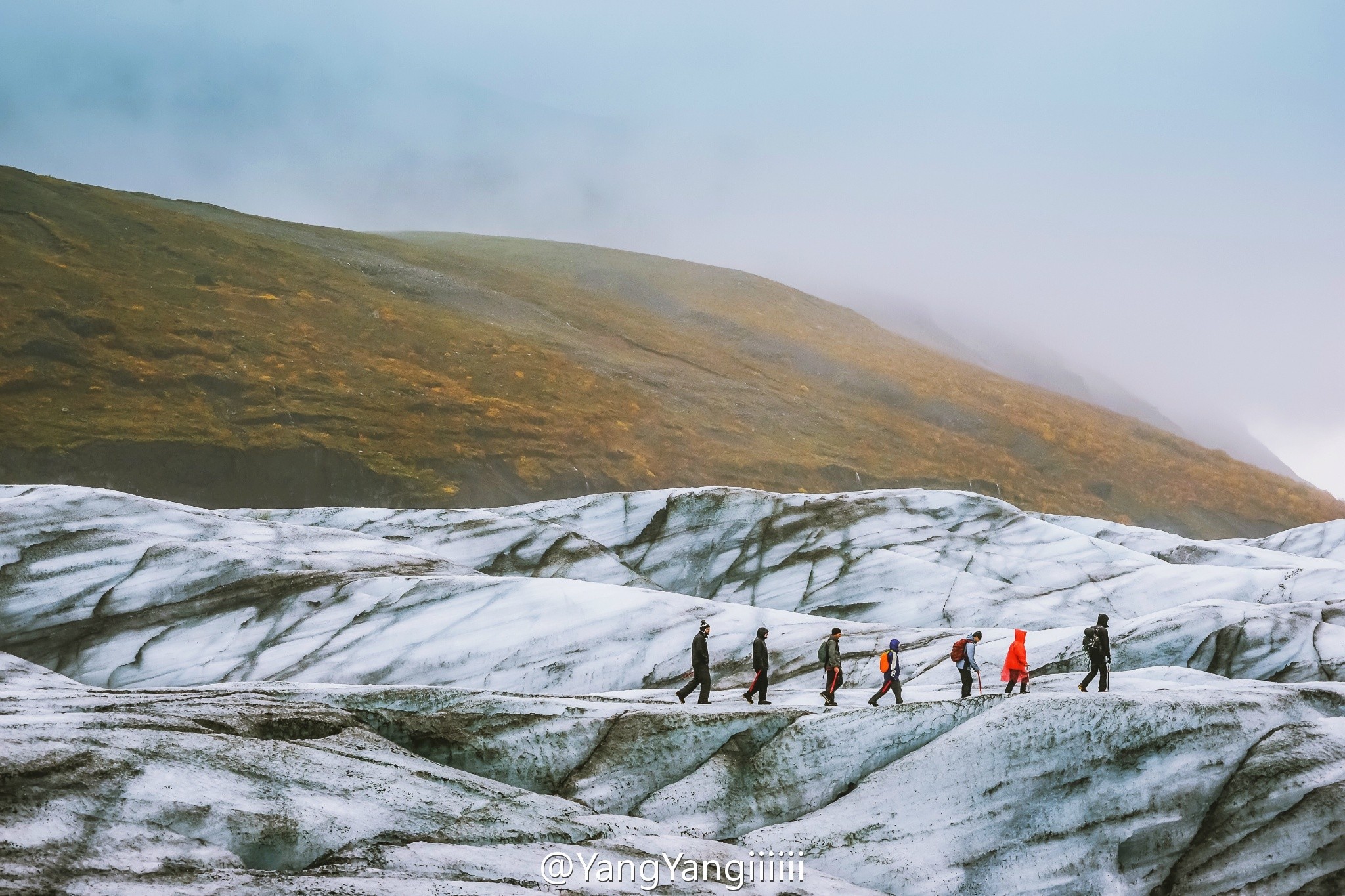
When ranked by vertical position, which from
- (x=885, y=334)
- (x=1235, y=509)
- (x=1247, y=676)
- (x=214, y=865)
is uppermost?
(x=885, y=334)

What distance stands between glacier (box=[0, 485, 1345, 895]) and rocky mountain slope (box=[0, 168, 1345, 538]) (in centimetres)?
1715

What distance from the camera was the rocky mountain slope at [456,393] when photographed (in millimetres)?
46469

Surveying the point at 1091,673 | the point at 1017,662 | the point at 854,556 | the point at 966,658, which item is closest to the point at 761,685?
the point at 966,658

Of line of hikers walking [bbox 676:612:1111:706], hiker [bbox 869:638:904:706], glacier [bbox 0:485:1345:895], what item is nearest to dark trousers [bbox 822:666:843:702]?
line of hikers walking [bbox 676:612:1111:706]

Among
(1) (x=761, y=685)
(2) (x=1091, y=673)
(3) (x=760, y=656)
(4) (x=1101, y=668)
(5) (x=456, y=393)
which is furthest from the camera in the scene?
(5) (x=456, y=393)

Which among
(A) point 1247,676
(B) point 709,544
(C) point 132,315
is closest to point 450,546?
(B) point 709,544

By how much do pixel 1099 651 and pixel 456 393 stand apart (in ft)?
148

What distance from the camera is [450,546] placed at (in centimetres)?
3316

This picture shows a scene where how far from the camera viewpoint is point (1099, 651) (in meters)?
17.0

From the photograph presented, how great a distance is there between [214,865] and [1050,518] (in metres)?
45.7

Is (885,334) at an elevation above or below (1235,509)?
above

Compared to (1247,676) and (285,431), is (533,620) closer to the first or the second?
(1247,676)

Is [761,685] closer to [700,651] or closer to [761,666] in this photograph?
[761,666]

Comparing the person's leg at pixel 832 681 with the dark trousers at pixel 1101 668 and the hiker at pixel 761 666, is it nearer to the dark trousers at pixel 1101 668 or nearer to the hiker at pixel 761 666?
the hiker at pixel 761 666
